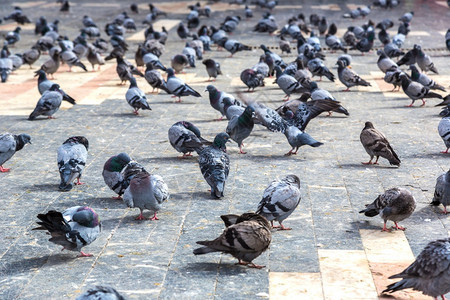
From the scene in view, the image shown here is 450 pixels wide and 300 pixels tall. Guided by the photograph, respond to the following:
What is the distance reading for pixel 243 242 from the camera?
7.12 metres

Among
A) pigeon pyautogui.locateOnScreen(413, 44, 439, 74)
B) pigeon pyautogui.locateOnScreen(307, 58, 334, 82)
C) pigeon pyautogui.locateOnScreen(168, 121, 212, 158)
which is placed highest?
pigeon pyautogui.locateOnScreen(168, 121, 212, 158)

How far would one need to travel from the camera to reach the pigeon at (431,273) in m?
6.36

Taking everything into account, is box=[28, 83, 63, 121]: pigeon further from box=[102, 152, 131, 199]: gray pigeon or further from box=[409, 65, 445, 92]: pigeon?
box=[409, 65, 445, 92]: pigeon

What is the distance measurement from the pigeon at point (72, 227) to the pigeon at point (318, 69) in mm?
12168

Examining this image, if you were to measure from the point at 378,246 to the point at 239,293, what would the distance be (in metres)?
1.98

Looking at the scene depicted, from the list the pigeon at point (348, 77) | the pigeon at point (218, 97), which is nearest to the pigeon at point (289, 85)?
the pigeon at point (348, 77)

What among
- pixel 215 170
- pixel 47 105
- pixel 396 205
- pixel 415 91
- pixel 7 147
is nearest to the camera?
pixel 396 205

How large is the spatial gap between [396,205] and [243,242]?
84.0 inches

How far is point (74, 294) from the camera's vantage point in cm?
677

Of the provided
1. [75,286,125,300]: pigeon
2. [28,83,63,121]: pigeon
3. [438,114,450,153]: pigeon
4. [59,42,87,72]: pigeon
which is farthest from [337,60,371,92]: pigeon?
[75,286,125,300]: pigeon

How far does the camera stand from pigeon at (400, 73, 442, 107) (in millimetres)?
15961

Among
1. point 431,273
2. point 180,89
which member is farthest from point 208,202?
point 180,89

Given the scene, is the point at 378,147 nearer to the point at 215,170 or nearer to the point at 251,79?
the point at 215,170

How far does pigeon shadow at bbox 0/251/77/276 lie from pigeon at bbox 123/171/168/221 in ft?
4.00
